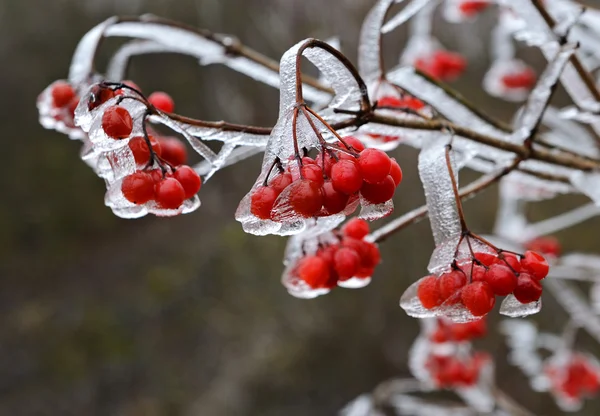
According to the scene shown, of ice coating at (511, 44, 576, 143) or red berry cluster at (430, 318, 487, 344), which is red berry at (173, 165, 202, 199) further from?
red berry cluster at (430, 318, 487, 344)

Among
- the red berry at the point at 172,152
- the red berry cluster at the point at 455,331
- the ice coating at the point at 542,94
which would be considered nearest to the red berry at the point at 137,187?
the red berry at the point at 172,152

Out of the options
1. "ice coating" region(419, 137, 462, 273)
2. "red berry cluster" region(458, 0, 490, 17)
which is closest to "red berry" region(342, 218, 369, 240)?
"ice coating" region(419, 137, 462, 273)

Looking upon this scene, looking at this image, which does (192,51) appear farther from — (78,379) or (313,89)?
(78,379)

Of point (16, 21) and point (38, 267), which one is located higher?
point (16, 21)

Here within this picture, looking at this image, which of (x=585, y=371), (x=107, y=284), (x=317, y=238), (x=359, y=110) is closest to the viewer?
(x=359, y=110)

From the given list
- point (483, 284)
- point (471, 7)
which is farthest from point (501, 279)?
point (471, 7)

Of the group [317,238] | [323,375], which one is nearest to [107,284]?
[323,375]
